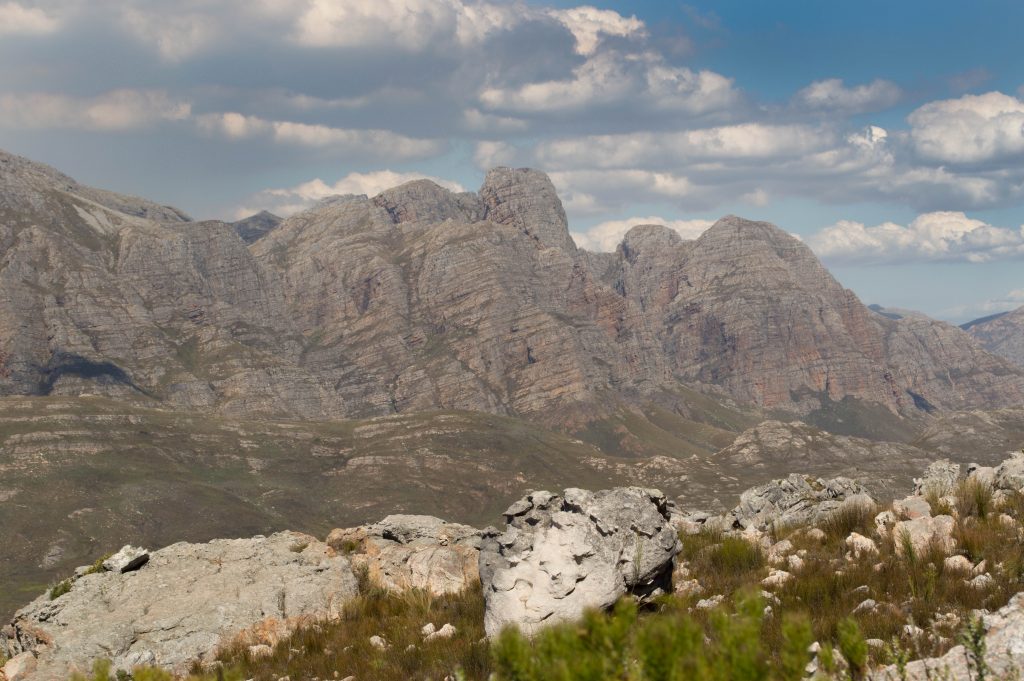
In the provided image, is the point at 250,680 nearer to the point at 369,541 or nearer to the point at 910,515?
the point at 369,541

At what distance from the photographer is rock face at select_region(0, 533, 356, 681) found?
20297 millimetres

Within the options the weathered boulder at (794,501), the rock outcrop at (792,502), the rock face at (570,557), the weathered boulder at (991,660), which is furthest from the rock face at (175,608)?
the weathered boulder at (991,660)

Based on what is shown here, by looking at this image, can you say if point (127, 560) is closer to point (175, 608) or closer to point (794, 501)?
point (175, 608)

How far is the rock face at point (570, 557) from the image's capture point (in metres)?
17.4

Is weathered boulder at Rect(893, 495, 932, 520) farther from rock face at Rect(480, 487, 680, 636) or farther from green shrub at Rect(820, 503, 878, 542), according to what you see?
rock face at Rect(480, 487, 680, 636)

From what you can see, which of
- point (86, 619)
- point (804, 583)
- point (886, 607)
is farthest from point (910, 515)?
point (86, 619)

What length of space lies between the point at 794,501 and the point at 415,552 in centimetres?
1739

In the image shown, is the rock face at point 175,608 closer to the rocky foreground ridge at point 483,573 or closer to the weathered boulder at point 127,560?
the rocky foreground ridge at point 483,573

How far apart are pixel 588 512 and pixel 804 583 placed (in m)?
5.05

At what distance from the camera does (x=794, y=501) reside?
34812mm

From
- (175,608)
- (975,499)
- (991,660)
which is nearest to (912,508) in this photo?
(975,499)

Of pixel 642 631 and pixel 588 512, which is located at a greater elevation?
pixel 642 631

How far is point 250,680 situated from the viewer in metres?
17.1

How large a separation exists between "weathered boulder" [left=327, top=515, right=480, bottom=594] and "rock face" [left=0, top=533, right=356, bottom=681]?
57.7 inches
